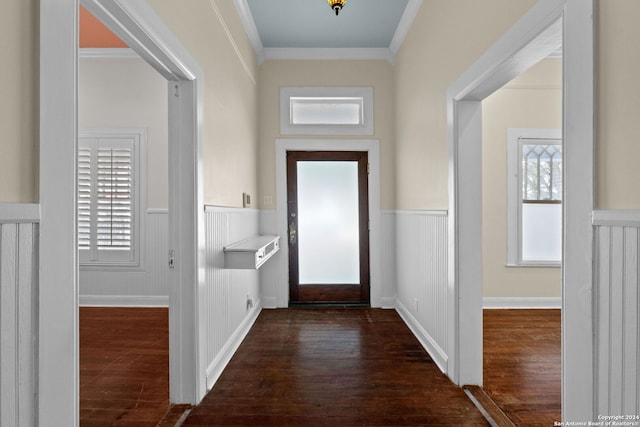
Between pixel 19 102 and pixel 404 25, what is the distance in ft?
11.3

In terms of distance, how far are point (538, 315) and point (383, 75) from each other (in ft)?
10.4

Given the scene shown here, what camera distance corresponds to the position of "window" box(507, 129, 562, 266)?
4.01 meters

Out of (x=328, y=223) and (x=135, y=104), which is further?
(x=328, y=223)

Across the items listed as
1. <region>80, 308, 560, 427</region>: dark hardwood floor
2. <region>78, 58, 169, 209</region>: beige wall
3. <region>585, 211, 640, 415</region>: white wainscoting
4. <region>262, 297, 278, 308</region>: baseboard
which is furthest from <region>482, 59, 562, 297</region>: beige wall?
<region>78, 58, 169, 209</region>: beige wall

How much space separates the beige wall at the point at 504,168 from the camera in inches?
157

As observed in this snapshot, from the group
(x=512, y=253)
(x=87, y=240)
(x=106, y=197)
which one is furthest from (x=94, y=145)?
(x=512, y=253)

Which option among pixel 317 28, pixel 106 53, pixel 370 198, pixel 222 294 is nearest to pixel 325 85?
pixel 317 28

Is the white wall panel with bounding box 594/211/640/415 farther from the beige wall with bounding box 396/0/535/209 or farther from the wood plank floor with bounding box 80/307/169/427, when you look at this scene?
the wood plank floor with bounding box 80/307/169/427

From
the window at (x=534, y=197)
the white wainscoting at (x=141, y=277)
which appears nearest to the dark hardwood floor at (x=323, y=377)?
the white wainscoting at (x=141, y=277)

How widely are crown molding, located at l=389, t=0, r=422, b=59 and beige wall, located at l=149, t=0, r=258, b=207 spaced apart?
1556mm

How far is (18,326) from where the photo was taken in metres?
0.97

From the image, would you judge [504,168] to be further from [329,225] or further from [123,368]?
[123,368]

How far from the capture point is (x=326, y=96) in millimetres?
4215

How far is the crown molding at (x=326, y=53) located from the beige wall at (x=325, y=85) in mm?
55
